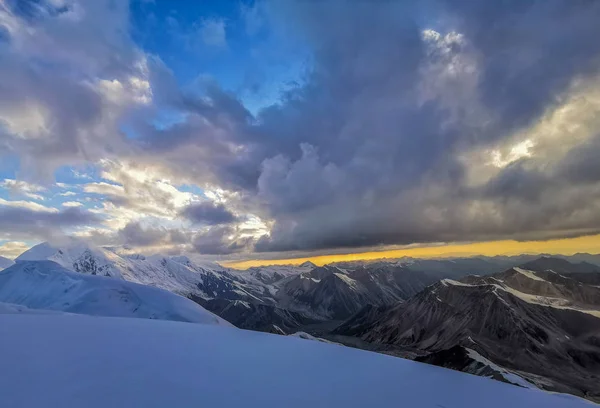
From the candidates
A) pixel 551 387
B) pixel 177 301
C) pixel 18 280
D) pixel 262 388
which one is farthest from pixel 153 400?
pixel 18 280

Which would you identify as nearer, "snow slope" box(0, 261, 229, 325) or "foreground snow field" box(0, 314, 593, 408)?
→ "foreground snow field" box(0, 314, 593, 408)

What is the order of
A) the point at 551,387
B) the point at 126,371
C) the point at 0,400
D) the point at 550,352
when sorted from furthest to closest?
1. the point at 550,352
2. the point at 551,387
3. the point at 126,371
4. the point at 0,400

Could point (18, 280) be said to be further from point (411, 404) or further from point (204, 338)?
point (411, 404)

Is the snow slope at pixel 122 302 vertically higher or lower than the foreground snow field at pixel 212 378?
lower

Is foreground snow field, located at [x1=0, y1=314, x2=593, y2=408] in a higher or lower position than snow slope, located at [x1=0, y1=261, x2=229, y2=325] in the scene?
higher

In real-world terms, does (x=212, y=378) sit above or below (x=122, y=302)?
above

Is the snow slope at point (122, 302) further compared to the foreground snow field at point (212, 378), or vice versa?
the snow slope at point (122, 302)

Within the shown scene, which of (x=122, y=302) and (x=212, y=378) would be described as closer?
(x=212, y=378)

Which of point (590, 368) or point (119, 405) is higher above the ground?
point (119, 405)
